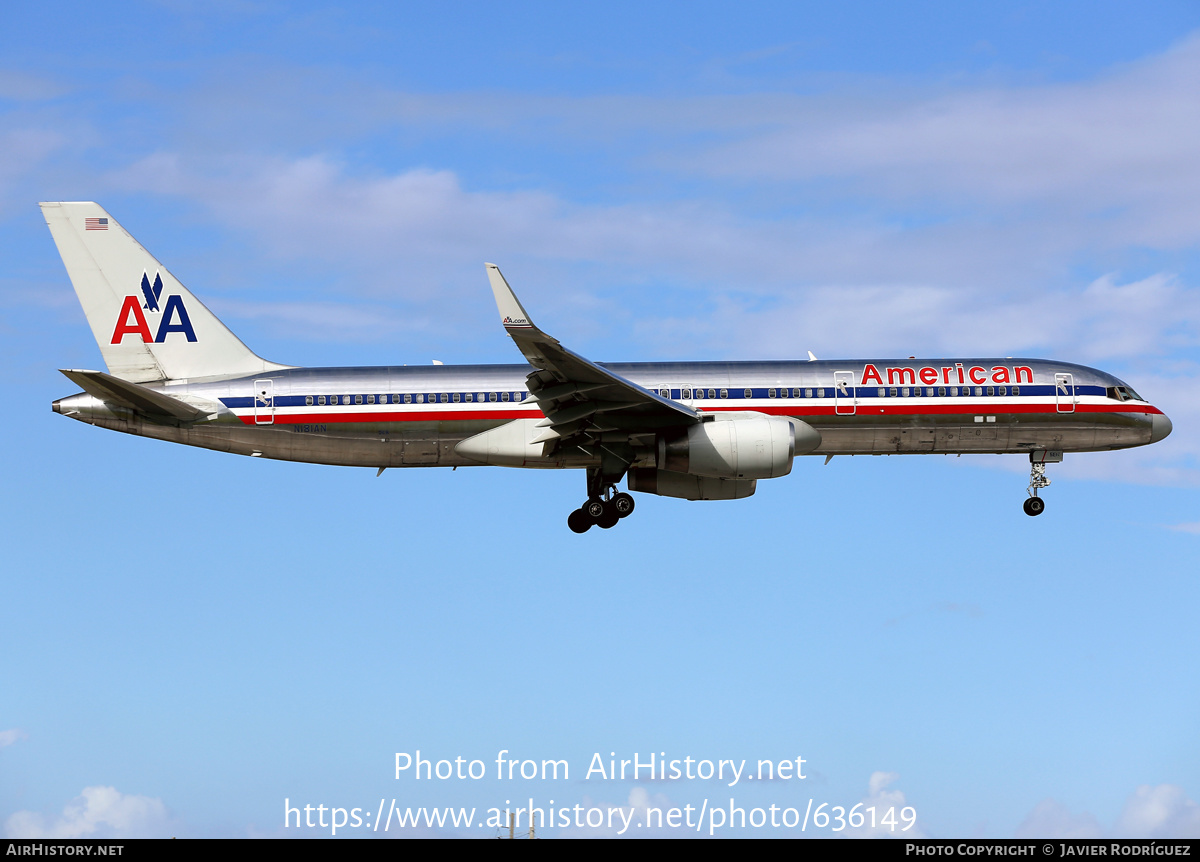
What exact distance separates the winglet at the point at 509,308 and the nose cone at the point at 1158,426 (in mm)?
22420

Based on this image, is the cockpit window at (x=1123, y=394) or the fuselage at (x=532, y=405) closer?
the fuselage at (x=532, y=405)

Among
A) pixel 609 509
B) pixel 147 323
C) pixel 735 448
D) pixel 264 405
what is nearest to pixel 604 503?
pixel 609 509

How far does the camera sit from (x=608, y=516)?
138 feet

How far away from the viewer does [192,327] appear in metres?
43.9

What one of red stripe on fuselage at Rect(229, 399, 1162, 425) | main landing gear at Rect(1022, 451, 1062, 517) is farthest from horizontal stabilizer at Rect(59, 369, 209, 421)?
main landing gear at Rect(1022, 451, 1062, 517)

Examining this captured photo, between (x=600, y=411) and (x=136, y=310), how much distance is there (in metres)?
16.7

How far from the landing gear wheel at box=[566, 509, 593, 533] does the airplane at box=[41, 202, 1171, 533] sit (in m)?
0.07

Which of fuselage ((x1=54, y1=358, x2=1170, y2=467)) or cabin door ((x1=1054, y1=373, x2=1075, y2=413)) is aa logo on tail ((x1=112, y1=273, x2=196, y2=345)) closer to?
fuselage ((x1=54, y1=358, x2=1170, y2=467))

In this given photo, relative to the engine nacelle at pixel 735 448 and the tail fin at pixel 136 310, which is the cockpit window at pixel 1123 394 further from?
the tail fin at pixel 136 310

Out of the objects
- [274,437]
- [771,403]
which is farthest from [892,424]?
[274,437]

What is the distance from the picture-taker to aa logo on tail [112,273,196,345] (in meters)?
43.8

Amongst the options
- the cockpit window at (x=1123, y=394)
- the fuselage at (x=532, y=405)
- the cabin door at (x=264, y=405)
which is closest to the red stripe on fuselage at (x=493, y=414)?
the fuselage at (x=532, y=405)

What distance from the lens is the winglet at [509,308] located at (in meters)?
34.4
